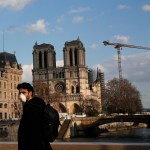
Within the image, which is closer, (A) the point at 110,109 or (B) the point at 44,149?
(B) the point at 44,149

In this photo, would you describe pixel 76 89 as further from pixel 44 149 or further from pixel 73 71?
pixel 44 149

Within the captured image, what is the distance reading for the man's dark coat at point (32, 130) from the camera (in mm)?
7320

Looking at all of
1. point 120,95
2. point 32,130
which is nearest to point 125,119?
point 120,95

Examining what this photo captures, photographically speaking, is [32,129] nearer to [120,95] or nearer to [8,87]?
[8,87]

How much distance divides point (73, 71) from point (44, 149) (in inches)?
5622

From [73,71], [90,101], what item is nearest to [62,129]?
[90,101]

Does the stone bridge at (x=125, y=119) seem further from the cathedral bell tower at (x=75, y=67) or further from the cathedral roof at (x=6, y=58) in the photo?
the cathedral bell tower at (x=75, y=67)

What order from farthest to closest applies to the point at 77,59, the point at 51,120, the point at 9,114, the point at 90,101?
the point at 77,59, the point at 90,101, the point at 9,114, the point at 51,120

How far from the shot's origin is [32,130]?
289 inches

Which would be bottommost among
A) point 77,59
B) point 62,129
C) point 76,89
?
point 62,129

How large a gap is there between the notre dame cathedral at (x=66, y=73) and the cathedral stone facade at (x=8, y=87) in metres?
31.4

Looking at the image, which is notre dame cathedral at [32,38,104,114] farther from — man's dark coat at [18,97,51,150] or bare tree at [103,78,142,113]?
man's dark coat at [18,97,51,150]

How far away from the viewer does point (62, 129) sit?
262 feet

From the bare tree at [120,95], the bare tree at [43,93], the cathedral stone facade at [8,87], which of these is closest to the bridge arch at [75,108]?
the bare tree at [43,93]
